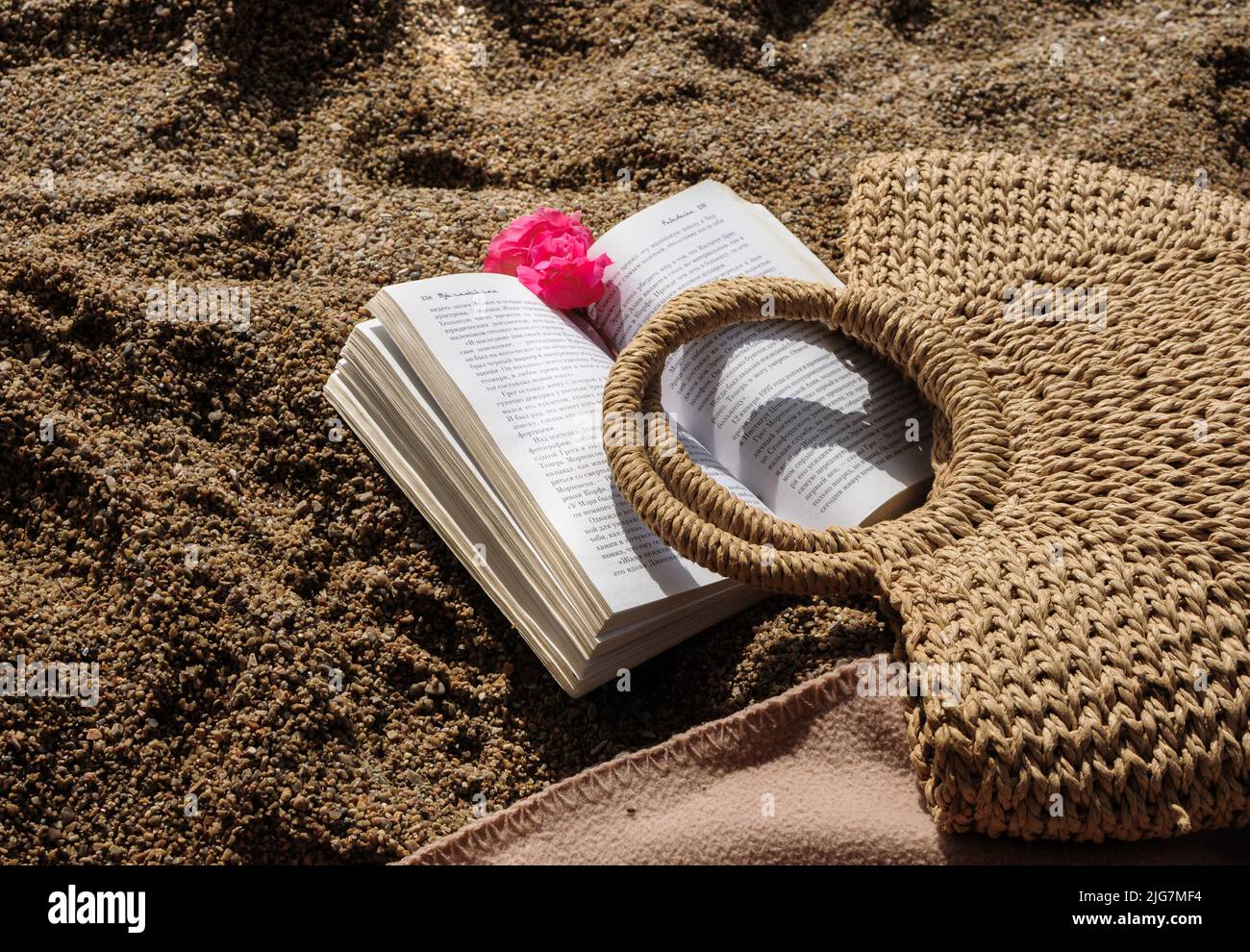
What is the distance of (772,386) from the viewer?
4.56 ft

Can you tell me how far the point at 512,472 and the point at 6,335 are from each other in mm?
818

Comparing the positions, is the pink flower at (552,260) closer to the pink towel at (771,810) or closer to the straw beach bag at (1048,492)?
the straw beach bag at (1048,492)

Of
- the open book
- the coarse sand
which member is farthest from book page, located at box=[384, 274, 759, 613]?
the coarse sand

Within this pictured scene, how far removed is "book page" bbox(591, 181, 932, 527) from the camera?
134 centimetres

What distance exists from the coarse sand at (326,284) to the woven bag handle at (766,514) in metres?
0.18

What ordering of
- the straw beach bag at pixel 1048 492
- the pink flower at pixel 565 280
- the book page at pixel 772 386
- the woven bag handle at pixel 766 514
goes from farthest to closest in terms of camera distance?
1. the pink flower at pixel 565 280
2. the book page at pixel 772 386
3. the woven bag handle at pixel 766 514
4. the straw beach bag at pixel 1048 492

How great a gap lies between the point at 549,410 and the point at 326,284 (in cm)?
53

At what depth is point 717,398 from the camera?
1402 millimetres

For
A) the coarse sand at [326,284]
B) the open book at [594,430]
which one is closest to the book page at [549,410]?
the open book at [594,430]

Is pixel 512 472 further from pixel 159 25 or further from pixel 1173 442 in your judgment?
pixel 159 25

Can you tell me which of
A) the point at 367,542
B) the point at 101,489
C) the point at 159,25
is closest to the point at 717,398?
the point at 367,542

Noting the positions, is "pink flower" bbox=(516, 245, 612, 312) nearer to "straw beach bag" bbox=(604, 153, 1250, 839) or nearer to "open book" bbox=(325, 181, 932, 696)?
"open book" bbox=(325, 181, 932, 696)

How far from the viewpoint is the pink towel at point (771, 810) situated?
3.66 feet
